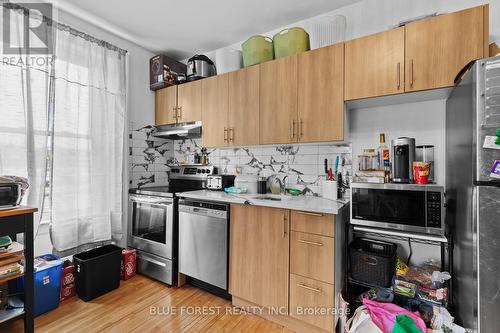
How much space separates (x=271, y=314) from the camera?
73.9 inches

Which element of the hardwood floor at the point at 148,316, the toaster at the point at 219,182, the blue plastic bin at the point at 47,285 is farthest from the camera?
the toaster at the point at 219,182

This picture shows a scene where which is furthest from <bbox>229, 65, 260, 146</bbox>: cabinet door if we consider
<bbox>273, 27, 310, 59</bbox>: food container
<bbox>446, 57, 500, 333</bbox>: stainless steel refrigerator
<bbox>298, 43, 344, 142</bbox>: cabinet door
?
<bbox>446, 57, 500, 333</bbox>: stainless steel refrigerator

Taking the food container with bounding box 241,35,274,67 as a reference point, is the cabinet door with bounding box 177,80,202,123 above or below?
below

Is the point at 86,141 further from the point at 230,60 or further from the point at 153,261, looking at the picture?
the point at 230,60

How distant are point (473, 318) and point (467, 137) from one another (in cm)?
90

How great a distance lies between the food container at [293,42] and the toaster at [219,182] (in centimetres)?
140

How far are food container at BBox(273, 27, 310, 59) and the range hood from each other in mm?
1203

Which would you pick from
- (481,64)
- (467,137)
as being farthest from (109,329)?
(481,64)

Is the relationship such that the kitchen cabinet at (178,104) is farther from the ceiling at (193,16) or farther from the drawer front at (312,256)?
the drawer front at (312,256)

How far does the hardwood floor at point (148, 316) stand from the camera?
1.76 metres

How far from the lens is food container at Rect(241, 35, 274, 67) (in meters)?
2.25

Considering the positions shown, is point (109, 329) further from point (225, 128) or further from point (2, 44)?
point (2, 44)

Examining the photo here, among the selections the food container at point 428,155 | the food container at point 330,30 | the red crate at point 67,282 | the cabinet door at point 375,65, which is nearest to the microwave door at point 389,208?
the food container at point 428,155

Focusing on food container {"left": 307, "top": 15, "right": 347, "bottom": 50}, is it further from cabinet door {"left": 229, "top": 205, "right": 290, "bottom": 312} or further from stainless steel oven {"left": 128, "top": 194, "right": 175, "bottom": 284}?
stainless steel oven {"left": 128, "top": 194, "right": 175, "bottom": 284}
